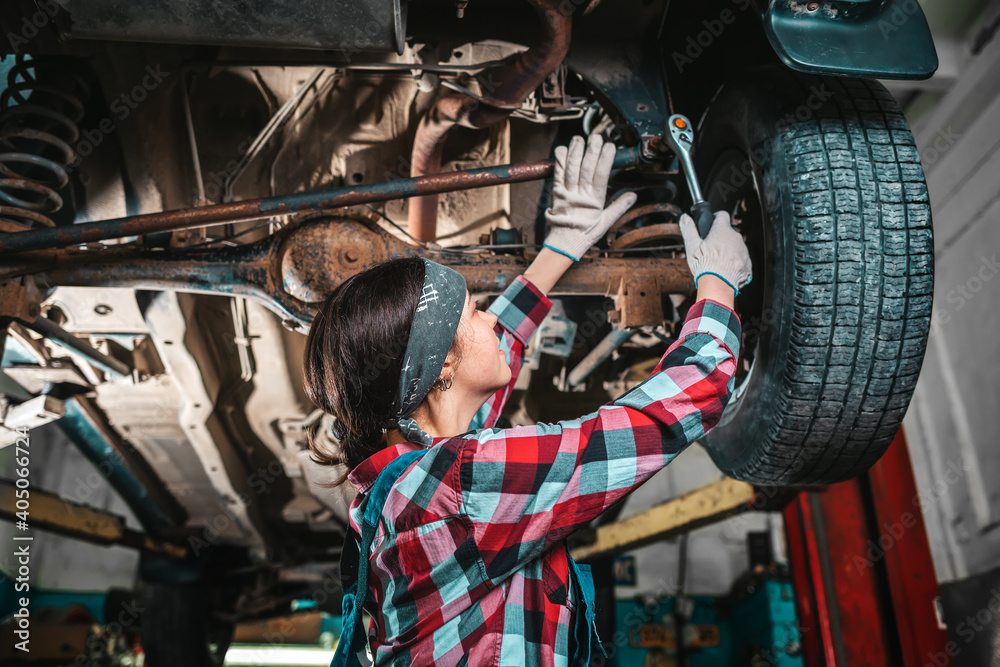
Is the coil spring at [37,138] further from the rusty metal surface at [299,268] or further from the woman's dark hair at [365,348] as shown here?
the woman's dark hair at [365,348]

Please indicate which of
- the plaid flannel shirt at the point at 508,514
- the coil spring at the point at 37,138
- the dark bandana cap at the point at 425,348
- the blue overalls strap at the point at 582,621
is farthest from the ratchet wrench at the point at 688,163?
the coil spring at the point at 37,138

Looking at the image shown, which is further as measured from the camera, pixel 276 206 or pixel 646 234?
pixel 646 234

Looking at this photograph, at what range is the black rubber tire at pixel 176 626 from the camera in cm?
320

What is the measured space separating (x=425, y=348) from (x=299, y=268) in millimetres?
592

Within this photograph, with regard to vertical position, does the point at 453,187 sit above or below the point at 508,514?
above

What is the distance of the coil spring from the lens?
5.11ft

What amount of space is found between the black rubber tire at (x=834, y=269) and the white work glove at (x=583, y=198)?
32cm

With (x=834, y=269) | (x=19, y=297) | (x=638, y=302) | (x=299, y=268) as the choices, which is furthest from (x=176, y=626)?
(x=834, y=269)

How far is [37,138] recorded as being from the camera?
156cm

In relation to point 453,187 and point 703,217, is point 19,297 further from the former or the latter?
point 703,217

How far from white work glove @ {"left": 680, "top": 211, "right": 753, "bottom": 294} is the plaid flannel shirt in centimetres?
25

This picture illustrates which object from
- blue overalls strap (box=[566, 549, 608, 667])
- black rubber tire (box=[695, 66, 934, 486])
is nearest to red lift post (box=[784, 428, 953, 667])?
black rubber tire (box=[695, 66, 934, 486])

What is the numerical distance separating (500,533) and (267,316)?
165cm

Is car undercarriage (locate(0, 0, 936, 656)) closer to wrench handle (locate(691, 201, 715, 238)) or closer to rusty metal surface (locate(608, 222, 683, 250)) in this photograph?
rusty metal surface (locate(608, 222, 683, 250))
